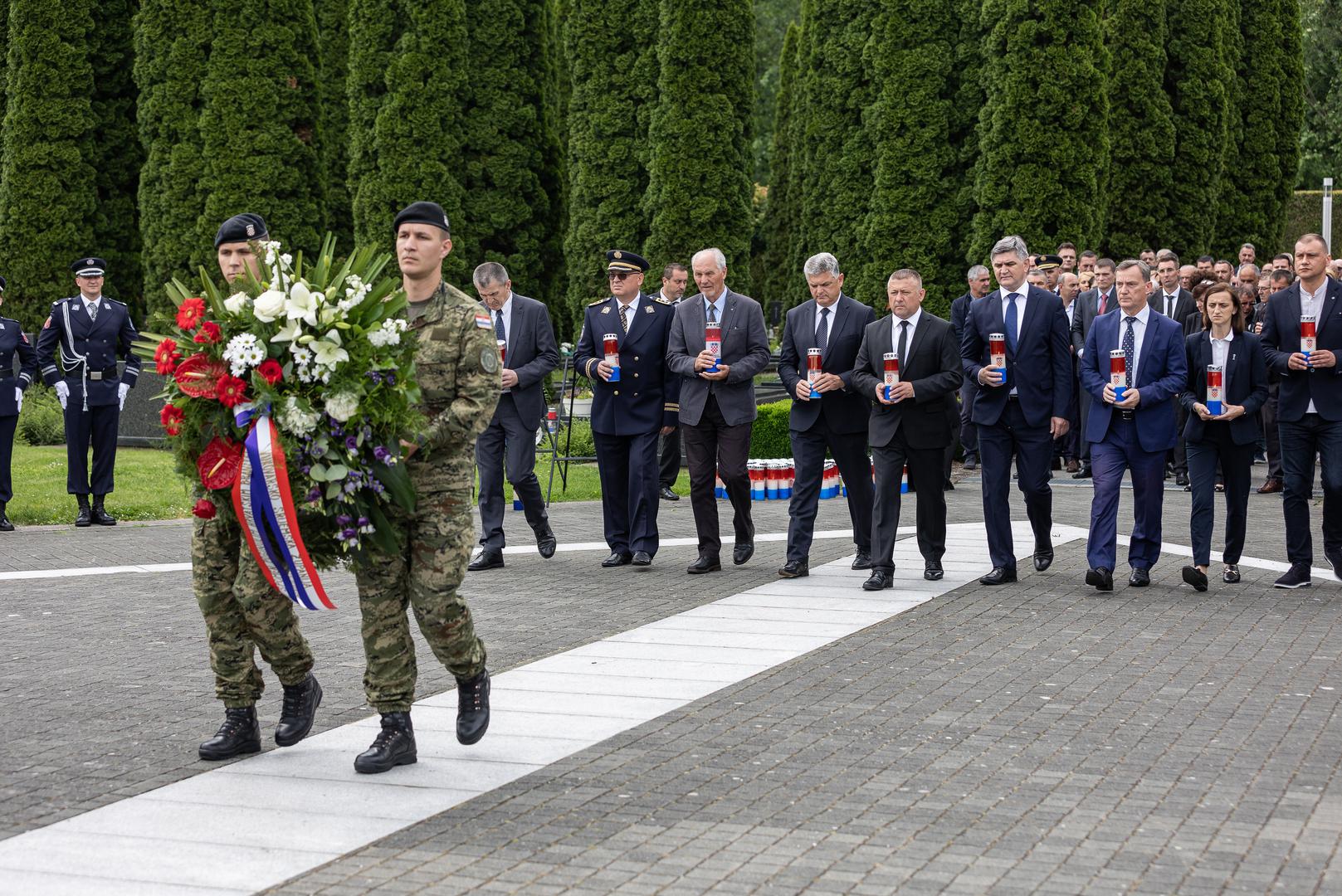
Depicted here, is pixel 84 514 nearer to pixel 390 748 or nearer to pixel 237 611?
pixel 237 611

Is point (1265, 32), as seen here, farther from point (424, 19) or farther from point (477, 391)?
point (477, 391)

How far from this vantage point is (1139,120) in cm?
2820

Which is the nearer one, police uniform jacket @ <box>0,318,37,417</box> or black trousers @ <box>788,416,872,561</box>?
black trousers @ <box>788,416,872,561</box>

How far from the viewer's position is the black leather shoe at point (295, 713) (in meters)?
6.84

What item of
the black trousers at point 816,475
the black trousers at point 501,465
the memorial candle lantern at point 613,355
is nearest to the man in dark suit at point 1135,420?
A: the black trousers at point 816,475

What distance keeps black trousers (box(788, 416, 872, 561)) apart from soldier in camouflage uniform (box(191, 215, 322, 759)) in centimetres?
545

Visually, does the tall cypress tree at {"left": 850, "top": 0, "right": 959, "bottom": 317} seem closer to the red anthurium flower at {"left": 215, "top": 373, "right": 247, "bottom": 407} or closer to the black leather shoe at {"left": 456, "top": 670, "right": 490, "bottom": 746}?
the black leather shoe at {"left": 456, "top": 670, "right": 490, "bottom": 746}

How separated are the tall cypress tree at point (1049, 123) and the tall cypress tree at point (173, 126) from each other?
12.3 m

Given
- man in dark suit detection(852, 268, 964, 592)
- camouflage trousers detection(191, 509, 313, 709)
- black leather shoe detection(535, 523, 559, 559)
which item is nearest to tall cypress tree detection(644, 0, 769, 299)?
black leather shoe detection(535, 523, 559, 559)

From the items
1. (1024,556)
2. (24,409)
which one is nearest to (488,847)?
(1024,556)

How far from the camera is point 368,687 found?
6594 mm

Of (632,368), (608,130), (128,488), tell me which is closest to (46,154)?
(608,130)

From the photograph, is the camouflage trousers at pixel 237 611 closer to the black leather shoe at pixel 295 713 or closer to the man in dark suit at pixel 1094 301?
the black leather shoe at pixel 295 713

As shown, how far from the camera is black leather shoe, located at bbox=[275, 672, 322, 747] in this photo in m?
6.84
